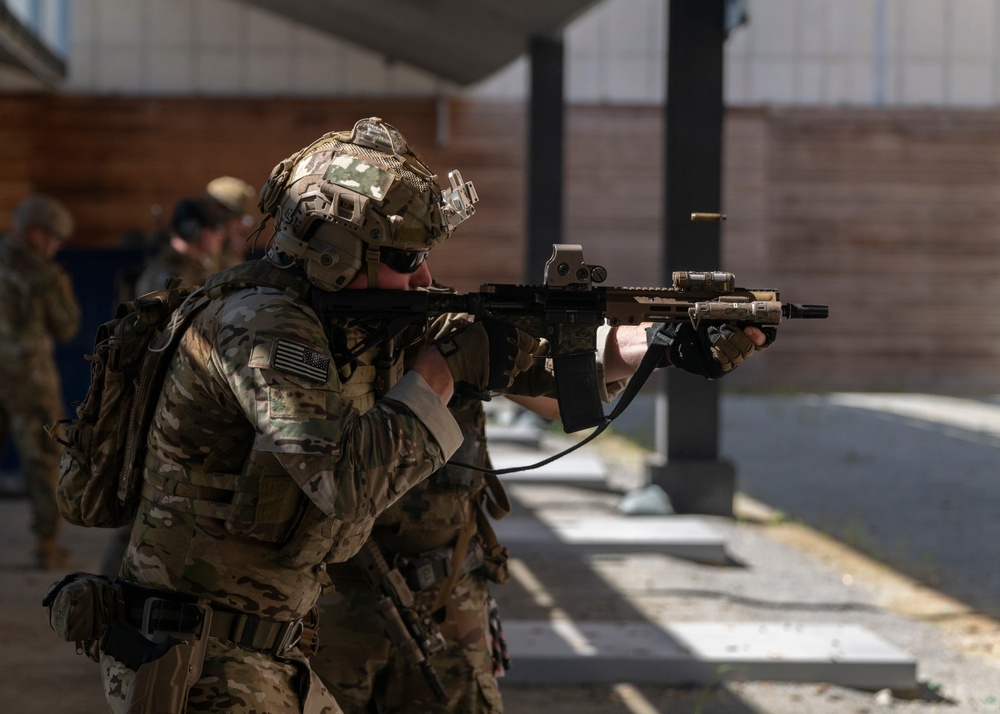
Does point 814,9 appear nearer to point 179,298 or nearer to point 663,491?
point 663,491

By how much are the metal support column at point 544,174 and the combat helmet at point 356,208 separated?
871cm

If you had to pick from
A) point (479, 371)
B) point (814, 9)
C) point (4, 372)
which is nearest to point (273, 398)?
point (479, 371)

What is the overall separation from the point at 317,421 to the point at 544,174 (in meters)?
9.56

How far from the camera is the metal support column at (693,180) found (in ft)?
24.7

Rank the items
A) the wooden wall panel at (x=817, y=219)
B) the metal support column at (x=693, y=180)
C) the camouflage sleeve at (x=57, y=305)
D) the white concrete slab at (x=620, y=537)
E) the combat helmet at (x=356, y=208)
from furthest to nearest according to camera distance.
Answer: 1. the wooden wall panel at (x=817, y=219)
2. the metal support column at (x=693, y=180)
3. the camouflage sleeve at (x=57, y=305)
4. the white concrete slab at (x=620, y=537)
5. the combat helmet at (x=356, y=208)

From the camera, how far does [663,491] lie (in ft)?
25.1

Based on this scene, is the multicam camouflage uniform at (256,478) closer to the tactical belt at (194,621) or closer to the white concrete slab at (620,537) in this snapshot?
the tactical belt at (194,621)

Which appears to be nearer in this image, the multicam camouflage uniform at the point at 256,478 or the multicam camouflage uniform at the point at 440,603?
the multicam camouflage uniform at the point at 256,478

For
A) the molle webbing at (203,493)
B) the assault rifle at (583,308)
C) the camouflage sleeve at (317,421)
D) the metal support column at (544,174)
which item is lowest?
the molle webbing at (203,493)

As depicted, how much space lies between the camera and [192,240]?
548 centimetres

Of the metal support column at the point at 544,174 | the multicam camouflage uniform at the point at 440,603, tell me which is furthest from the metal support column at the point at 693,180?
the multicam camouflage uniform at the point at 440,603

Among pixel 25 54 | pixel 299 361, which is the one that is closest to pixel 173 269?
pixel 299 361

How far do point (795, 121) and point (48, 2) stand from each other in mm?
9648

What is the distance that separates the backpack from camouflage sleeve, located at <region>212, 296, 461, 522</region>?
0.22 metres
